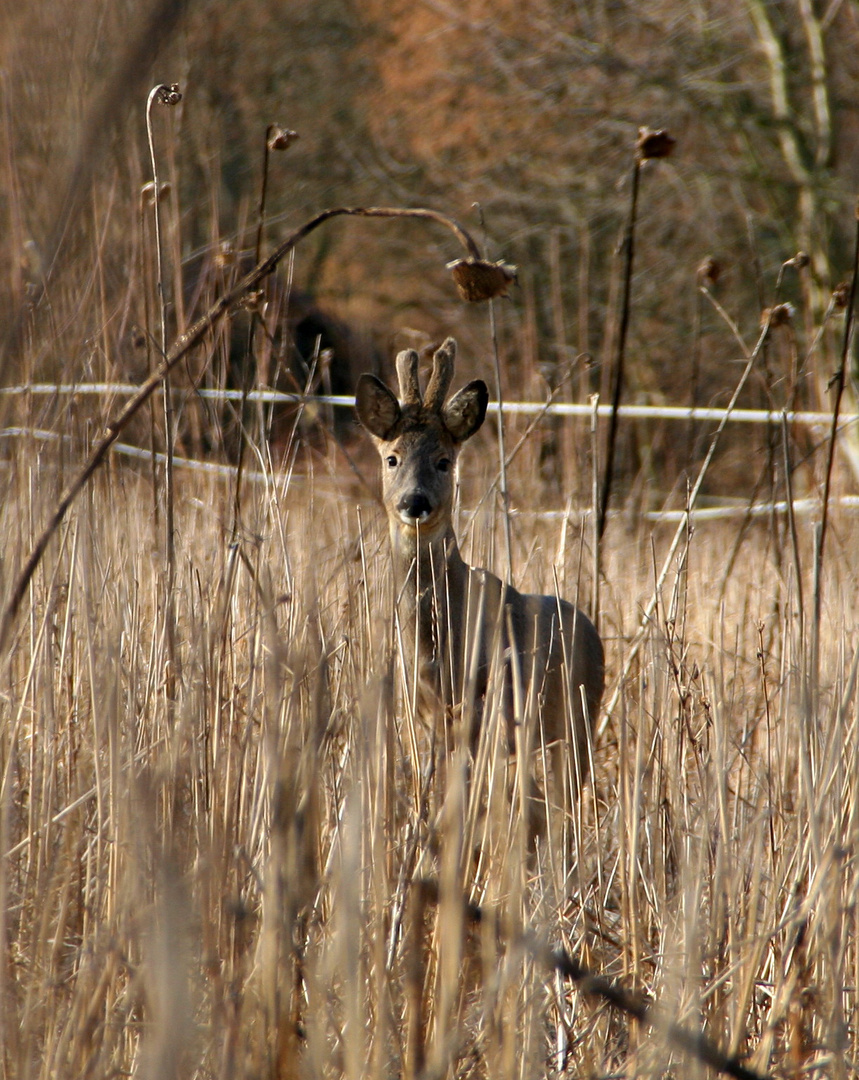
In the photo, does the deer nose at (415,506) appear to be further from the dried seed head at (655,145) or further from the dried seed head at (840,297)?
the dried seed head at (655,145)

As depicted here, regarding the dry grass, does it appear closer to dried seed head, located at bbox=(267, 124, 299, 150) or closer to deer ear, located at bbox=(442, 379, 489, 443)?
dried seed head, located at bbox=(267, 124, 299, 150)

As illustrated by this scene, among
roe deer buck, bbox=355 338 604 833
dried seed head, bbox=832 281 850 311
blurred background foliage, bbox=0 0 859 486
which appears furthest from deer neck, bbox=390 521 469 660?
blurred background foliage, bbox=0 0 859 486

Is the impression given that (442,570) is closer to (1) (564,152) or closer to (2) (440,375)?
(2) (440,375)

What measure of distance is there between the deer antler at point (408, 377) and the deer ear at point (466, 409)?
0.12 meters

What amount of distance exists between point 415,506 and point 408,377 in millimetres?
657

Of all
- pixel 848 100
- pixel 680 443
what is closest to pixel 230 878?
pixel 680 443

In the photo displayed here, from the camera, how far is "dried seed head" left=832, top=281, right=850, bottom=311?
3.84m

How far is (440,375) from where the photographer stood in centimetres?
453

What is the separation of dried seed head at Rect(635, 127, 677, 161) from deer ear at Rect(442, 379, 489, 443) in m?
1.75

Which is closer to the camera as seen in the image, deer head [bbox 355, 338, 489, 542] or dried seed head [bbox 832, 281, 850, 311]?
dried seed head [bbox 832, 281, 850, 311]

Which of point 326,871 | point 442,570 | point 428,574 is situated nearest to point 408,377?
point 428,574

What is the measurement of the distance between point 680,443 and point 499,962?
34.0 feet

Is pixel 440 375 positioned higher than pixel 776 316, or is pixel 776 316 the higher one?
pixel 776 316

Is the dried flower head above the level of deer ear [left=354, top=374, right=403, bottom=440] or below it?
above
